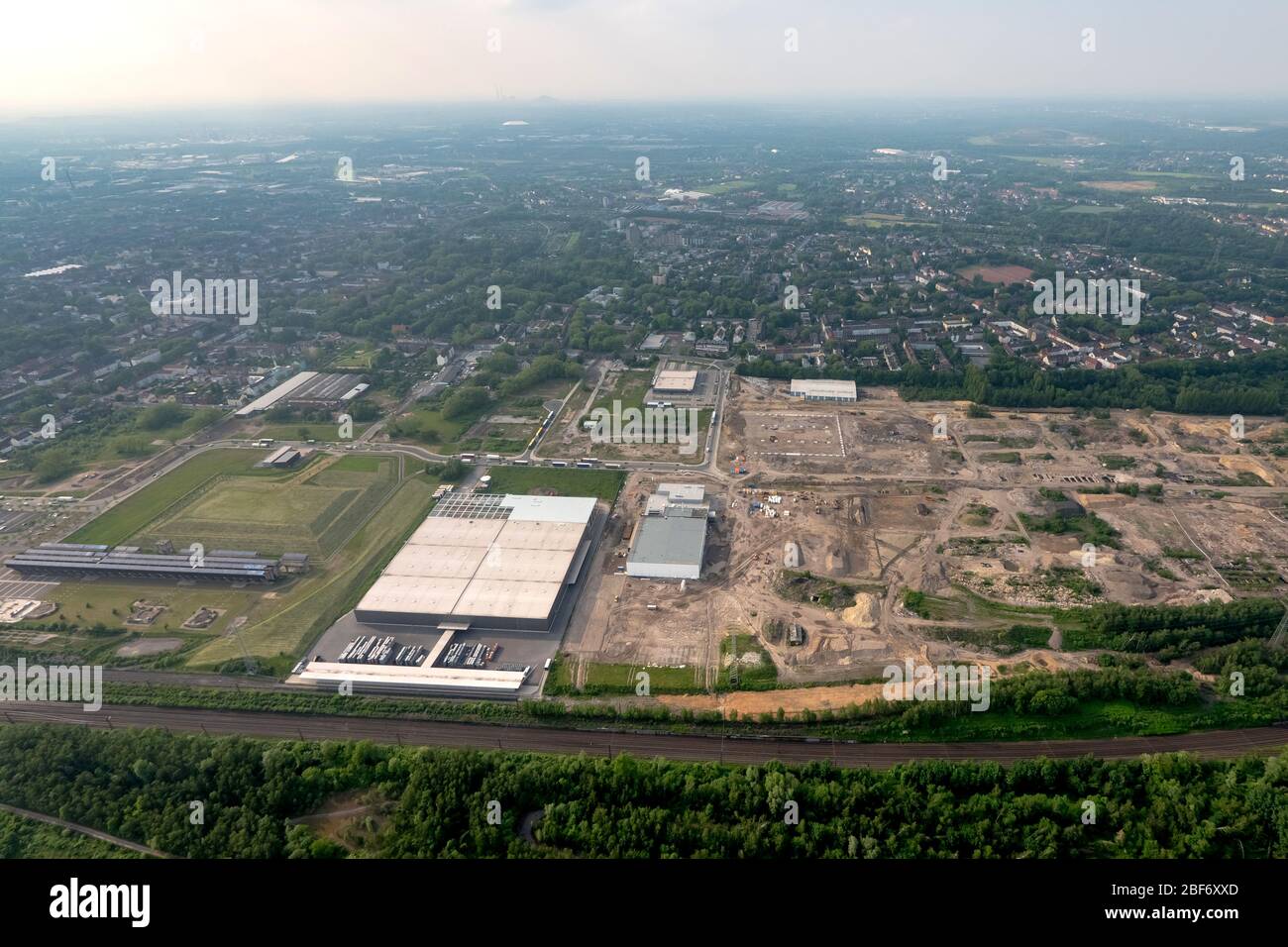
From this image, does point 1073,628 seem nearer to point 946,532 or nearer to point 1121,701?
point 1121,701

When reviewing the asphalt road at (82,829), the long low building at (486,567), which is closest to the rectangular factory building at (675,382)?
the long low building at (486,567)

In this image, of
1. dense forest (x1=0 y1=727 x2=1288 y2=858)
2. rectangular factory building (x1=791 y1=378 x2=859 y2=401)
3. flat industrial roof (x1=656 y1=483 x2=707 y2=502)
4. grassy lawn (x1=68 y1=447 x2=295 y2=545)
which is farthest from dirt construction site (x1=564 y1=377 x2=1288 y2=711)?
grassy lawn (x1=68 y1=447 x2=295 y2=545)

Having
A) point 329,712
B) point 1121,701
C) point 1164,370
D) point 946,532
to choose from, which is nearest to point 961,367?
point 1164,370

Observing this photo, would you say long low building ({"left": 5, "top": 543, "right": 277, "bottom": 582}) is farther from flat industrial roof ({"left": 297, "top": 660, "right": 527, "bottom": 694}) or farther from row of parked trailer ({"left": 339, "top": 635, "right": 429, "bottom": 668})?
flat industrial roof ({"left": 297, "top": 660, "right": 527, "bottom": 694})

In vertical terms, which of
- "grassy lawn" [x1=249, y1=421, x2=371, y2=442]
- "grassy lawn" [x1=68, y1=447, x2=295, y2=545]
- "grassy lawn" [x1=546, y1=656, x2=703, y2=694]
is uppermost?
"grassy lawn" [x1=249, y1=421, x2=371, y2=442]

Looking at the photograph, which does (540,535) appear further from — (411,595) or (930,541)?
(930,541)
